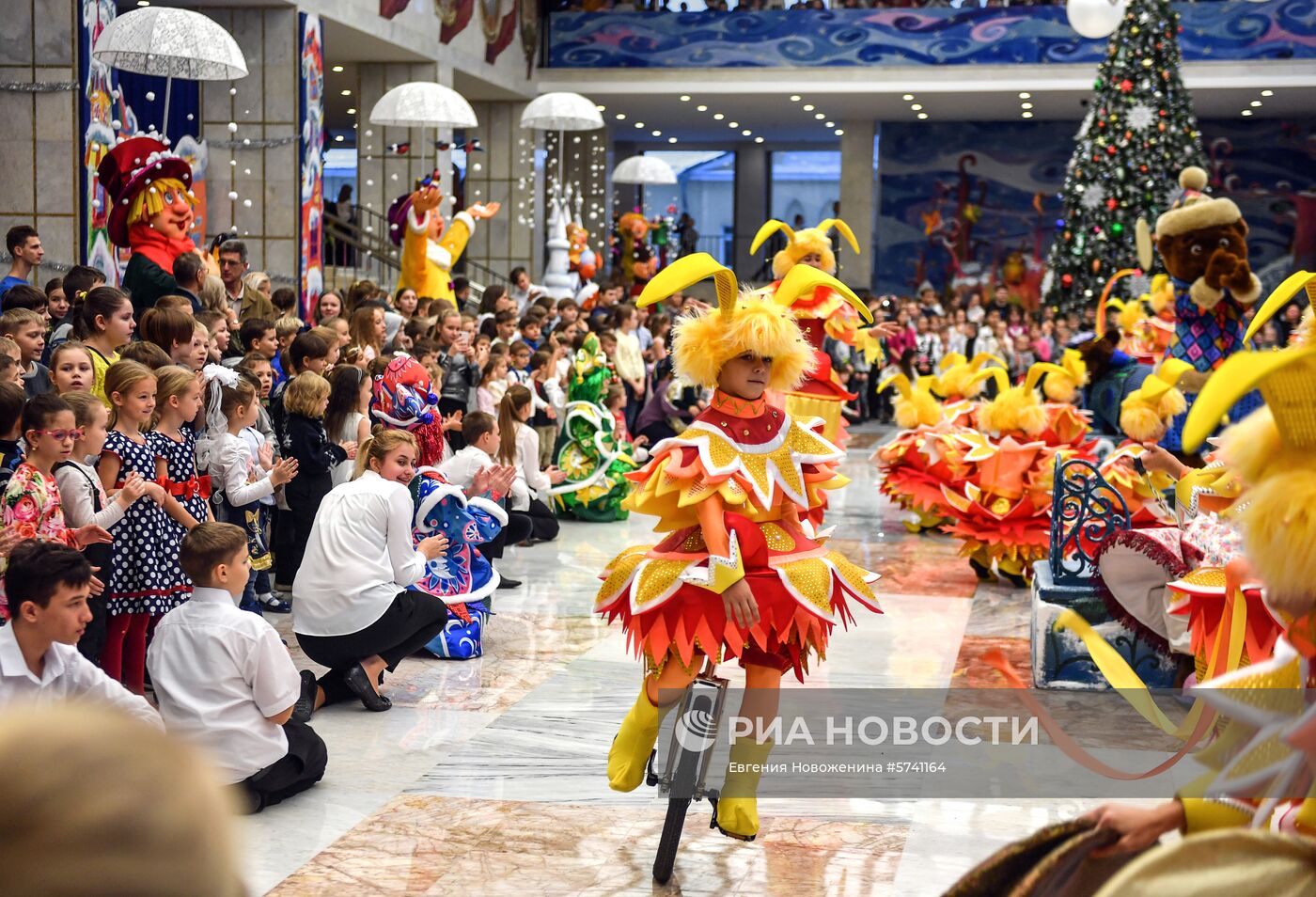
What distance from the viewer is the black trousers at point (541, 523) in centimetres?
878

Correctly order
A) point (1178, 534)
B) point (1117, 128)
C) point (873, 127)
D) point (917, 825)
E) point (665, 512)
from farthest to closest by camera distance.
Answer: point (873, 127)
point (1117, 128)
point (1178, 534)
point (917, 825)
point (665, 512)

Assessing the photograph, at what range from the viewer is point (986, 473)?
25.5ft

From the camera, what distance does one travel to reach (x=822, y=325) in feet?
24.9

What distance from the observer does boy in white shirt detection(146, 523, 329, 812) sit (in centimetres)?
418

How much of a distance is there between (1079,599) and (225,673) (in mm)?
3262

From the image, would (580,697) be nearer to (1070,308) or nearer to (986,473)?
(986,473)

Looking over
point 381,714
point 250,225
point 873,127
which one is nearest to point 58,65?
point 250,225

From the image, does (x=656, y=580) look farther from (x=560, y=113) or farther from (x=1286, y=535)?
(x=560, y=113)

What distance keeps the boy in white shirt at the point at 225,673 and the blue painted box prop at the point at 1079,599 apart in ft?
9.42

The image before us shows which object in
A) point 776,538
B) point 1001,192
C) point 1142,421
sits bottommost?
point 776,538

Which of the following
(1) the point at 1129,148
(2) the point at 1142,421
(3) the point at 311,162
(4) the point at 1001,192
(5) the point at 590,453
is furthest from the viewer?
(4) the point at 1001,192

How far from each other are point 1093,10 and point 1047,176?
14117 mm

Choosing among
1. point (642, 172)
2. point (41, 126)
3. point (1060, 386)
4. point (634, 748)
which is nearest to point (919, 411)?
point (1060, 386)

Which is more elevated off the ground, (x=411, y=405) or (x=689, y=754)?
(x=411, y=405)
